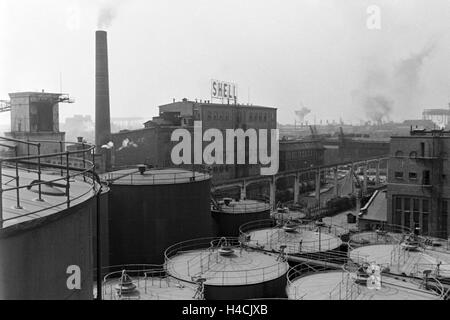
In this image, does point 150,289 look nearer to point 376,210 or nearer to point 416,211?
point 416,211

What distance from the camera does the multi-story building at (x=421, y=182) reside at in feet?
88.6

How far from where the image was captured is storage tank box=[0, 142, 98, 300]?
14.2 ft

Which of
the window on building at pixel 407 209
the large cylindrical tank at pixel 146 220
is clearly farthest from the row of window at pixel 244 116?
the large cylindrical tank at pixel 146 220

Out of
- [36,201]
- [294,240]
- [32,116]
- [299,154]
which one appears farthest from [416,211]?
[32,116]

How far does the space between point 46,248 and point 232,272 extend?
8.25 m

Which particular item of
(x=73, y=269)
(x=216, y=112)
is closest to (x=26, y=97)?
(x=216, y=112)

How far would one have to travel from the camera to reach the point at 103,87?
40.0m

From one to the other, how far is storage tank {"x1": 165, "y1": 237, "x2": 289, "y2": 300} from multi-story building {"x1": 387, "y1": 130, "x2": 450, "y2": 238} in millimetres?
16360

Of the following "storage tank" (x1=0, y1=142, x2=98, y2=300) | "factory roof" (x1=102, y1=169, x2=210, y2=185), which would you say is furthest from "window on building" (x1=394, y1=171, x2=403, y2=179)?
"storage tank" (x1=0, y1=142, x2=98, y2=300)

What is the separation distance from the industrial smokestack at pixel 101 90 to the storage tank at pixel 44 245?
1344 inches

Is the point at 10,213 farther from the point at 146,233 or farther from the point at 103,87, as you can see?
the point at 103,87

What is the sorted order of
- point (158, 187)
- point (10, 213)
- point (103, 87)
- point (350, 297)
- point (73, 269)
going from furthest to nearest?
point (103, 87), point (158, 187), point (350, 297), point (73, 269), point (10, 213)

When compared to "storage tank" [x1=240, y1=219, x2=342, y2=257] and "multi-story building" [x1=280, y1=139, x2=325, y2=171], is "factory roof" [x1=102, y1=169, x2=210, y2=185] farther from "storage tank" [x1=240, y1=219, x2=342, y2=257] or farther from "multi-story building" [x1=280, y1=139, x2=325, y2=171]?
"multi-story building" [x1=280, y1=139, x2=325, y2=171]
